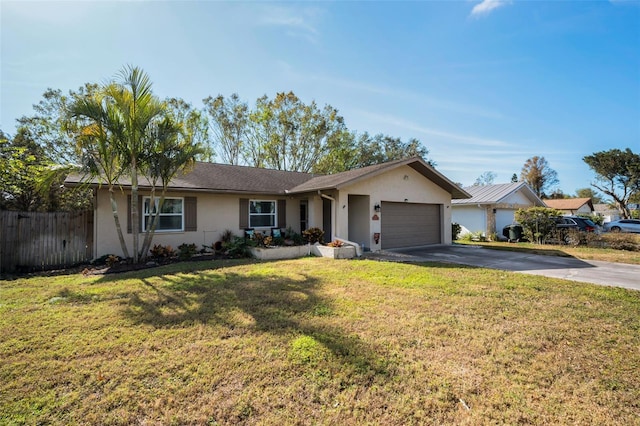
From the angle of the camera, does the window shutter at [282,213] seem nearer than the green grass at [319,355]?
No

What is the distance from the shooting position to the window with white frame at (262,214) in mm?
12586

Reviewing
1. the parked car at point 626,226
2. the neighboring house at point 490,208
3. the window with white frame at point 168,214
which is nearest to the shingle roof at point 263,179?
the window with white frame at point 168,214

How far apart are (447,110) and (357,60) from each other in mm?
5521

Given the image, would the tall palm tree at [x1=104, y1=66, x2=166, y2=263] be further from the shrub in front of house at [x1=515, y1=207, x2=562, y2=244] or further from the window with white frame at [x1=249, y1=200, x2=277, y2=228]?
the shrub in front of house at [x1=515, y1=207, x2=562, y2=244]

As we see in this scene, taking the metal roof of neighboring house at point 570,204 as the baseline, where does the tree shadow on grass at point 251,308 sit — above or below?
below

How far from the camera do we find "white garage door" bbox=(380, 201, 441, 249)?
42.5 feet

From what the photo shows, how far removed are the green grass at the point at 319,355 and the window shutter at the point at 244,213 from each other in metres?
6.17

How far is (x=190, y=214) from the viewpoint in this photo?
11.1 meters

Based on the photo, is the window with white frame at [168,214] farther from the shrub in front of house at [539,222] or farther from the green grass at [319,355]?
the shrub in front of house at [539,222]

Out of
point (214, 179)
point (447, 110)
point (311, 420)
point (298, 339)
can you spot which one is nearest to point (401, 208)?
point (447, 110)

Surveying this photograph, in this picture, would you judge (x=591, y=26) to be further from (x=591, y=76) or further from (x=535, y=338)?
(x=535, y=338)

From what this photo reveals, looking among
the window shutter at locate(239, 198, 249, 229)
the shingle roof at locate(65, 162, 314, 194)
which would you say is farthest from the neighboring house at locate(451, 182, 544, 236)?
the window shutter at locate(239, 198, 249, 229)

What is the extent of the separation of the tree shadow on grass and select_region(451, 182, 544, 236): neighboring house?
15.8 m

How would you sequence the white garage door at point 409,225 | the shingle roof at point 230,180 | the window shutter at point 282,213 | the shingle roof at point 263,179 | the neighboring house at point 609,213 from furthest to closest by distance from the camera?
the neighboring house at point 609,213
the window shutter at point 282,213
the white garage door at point 409,225
the shingle roof at point 263,179
the shingle roof at point 230,180
